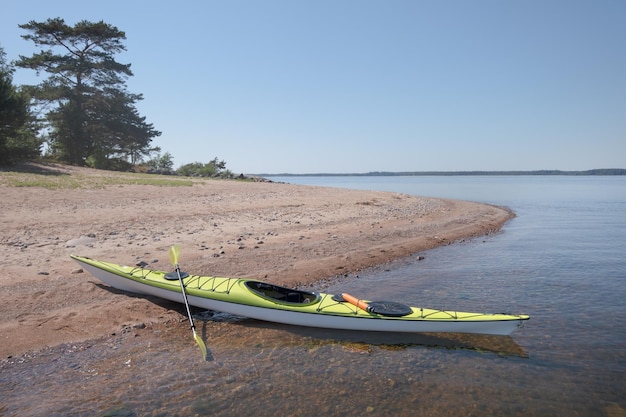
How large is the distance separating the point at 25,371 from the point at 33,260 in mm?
3966

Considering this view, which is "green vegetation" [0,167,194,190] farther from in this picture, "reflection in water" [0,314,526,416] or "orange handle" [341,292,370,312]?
"orange handle" [341,292,370,312]

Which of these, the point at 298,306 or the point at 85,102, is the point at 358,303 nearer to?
the point at 298,306

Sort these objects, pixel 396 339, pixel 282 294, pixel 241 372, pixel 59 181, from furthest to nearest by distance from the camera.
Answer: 1. pixel 59 181
2. pixel 282 294
3. pixel 396 339
4. pixel 241 372

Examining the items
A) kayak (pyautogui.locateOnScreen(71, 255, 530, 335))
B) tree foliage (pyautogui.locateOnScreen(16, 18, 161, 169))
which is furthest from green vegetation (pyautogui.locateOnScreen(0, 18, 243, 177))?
kayak (pyautogui.locateOnScreen(71, 255, 530, 335))

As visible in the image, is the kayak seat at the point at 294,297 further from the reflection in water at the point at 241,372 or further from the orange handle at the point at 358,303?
the orange handle at the point at 358,303

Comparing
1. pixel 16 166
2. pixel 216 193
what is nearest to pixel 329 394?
pixel 216 193

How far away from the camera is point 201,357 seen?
5.77 m

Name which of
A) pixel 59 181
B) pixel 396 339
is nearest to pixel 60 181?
pixel 59 181

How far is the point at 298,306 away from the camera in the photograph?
21.7 feet

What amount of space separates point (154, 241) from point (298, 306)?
563 cm

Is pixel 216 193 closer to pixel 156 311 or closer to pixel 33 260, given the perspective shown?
pixel 33 260

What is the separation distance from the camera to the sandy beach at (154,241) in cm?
666

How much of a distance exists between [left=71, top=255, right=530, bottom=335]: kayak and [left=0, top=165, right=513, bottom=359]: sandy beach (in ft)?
1.46

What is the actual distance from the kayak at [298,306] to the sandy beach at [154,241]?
1.46 ft
